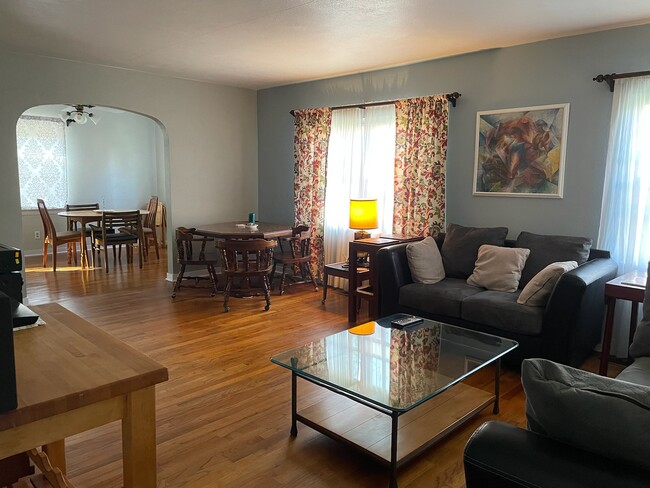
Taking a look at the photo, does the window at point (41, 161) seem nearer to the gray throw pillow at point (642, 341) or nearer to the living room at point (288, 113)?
the living room at point (288, 113)

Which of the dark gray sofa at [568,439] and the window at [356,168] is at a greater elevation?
the window at [356,168]

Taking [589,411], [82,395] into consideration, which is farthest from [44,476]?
[589,411]

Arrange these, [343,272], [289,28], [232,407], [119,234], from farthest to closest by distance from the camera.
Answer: [119,234]
[343,272]
[289,28]
[232,407]

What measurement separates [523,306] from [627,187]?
4.17 ft

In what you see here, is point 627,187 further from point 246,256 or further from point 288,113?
point 288,113

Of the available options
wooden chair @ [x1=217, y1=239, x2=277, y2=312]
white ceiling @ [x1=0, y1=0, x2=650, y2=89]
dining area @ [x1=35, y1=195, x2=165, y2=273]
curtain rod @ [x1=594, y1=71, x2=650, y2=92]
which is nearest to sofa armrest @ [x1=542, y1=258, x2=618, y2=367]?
curtain rod @ [x1=594, y1=71, x2=650, y2=92]

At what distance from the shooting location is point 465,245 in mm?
4414

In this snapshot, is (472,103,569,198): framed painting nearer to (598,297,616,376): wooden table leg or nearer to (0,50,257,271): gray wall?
(598,297,616,376): wooden table leg

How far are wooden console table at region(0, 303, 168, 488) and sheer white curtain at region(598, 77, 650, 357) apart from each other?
368 centimetres

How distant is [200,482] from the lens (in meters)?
2.27

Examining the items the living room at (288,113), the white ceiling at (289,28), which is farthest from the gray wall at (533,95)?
the white ceiling at (289,28)

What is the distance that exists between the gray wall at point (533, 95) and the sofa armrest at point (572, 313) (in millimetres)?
733

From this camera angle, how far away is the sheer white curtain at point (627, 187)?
3686mm

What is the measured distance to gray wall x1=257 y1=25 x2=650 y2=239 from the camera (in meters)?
3.87
